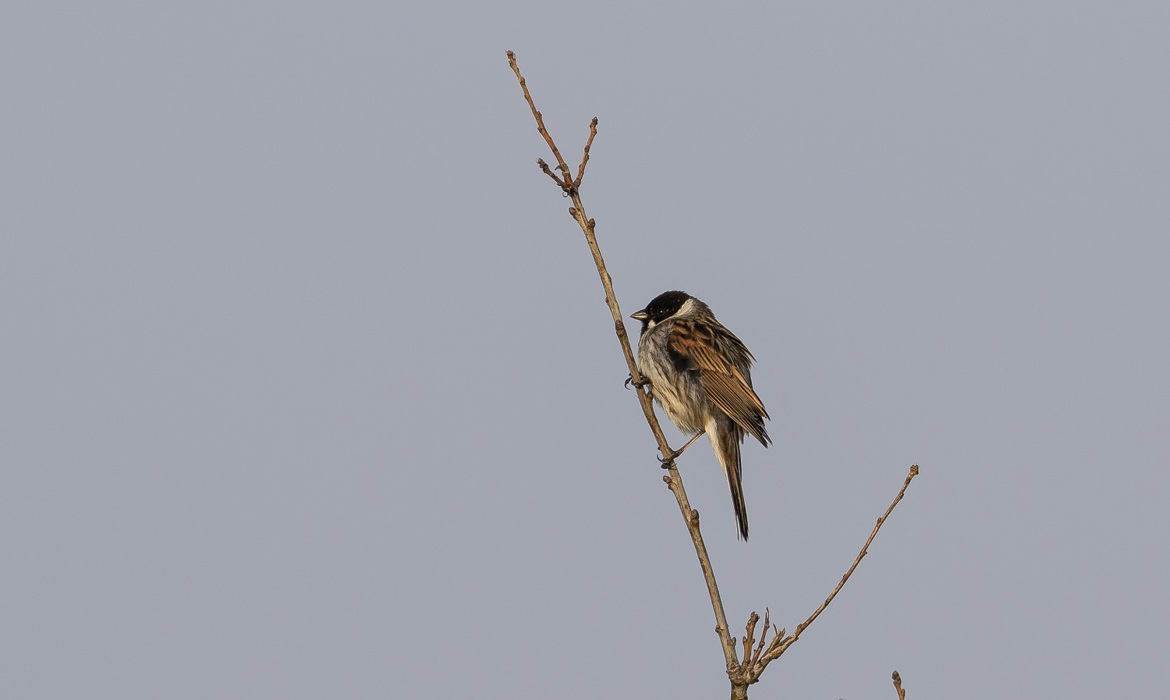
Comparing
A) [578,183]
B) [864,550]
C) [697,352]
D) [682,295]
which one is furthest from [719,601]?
[682,295]

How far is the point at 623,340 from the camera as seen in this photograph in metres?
5.45

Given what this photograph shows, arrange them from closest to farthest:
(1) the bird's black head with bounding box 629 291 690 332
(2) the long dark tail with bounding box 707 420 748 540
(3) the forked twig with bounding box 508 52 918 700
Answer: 1. (3) the forked twig with bounding box 508 52 918 700
2. (2) the long dark tail with bounding box 707 420 748 540
3. (1) the bird's black head with bounding box 629 291 690 332

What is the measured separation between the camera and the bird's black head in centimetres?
942

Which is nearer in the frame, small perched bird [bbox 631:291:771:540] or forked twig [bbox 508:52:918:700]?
forked twig [bbox 508:52:918:700]

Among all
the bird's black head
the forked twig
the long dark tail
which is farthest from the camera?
the bird's black head

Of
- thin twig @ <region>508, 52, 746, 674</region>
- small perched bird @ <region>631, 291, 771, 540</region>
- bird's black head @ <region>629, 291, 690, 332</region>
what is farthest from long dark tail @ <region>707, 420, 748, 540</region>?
thin twig @ <region>508, 52, 746, 674</region>

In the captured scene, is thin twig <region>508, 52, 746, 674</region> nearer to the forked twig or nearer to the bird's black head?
the forked twig

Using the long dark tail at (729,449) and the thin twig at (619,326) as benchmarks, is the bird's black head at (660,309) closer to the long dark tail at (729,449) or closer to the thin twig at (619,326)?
the long dark tail at (729,449)

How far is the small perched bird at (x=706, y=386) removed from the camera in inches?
324

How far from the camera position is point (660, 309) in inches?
372

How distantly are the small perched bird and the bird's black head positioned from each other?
16.5 inches

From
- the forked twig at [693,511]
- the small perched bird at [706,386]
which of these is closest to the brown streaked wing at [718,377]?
Answer: the small perched bird at [706,386]

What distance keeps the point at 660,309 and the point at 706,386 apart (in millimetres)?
1182

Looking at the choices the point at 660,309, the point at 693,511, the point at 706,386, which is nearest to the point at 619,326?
the point at 693,511
